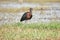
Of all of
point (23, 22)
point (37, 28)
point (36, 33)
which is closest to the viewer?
point (36, 33)

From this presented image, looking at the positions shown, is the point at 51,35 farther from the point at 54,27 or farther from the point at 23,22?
the point at 23,22

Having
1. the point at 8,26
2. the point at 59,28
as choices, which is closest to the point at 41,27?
the point at 59,28

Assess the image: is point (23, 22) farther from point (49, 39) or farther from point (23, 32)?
point (49, 39)

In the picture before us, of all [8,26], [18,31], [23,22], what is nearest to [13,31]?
[18,31]

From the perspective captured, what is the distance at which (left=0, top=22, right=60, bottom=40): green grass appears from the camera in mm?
3352

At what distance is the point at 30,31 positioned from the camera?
12.1 ft

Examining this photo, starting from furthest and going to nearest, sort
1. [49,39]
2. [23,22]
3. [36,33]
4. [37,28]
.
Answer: [23,22] → [37,28] → [36,33] → [49,39]

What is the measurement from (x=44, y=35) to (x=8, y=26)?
3.03 feet

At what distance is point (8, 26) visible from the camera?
408 cm

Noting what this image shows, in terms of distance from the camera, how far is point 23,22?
4.39m

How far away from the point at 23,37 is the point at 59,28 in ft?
2.92

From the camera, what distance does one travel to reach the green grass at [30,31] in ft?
11.0

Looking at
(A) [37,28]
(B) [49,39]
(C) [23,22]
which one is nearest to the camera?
(B) [49,39]

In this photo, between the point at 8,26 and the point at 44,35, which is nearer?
the point at 44,35
